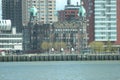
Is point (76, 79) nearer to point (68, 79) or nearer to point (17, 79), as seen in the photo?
point (68, 79)

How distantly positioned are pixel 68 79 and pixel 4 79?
9602 millimetres

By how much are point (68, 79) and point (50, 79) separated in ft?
10.6

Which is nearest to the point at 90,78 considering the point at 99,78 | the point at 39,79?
the point at 99,78

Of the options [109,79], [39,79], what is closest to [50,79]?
[39,79]

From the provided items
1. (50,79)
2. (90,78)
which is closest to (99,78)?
(90,78)

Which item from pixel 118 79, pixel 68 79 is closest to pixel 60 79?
pixel 68 79

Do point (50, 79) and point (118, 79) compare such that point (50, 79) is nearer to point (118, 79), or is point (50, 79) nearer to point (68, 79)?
point (68, 79)

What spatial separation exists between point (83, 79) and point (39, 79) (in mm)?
6313

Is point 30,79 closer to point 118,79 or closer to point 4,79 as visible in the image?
point 4,79

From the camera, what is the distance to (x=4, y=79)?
3927 inches

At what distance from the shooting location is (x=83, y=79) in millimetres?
98000

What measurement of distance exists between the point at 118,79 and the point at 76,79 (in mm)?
5910

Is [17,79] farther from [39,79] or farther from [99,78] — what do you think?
[99,78]

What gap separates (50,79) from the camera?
99.0 meters
